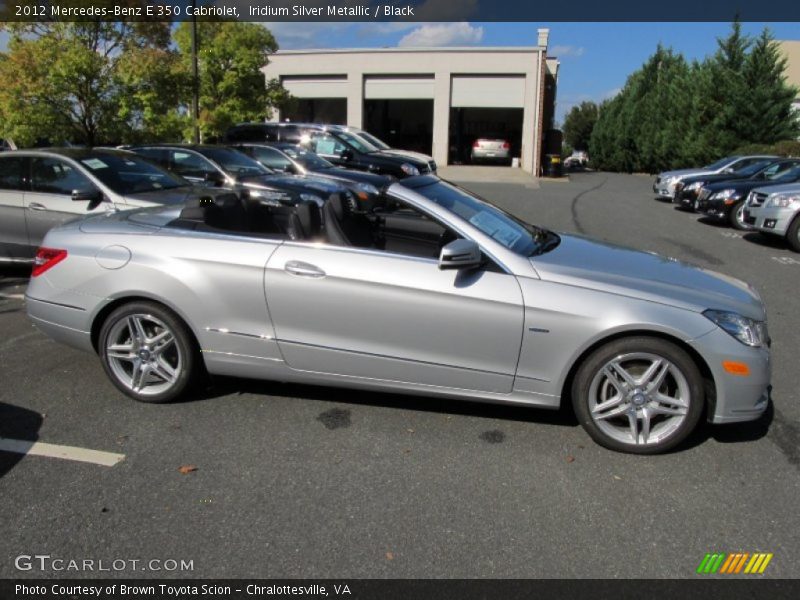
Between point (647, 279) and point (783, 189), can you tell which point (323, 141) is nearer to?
point (783, 189)

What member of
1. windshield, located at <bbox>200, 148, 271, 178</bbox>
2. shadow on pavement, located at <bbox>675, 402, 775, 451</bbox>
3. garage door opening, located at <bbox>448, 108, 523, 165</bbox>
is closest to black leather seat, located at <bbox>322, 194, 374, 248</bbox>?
shadow on pavement, located at <bbox>675, 402, 775, 451</bbox>

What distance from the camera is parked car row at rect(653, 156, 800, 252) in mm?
11016

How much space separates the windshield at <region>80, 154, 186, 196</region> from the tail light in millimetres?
2923

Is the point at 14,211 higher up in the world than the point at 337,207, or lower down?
lower down

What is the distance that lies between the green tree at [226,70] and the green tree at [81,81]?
7.02 m

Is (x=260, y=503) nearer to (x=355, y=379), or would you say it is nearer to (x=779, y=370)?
(x=355, y=379)

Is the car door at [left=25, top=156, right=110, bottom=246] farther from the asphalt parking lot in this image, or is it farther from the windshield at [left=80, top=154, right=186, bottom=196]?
the asphalt parking lot

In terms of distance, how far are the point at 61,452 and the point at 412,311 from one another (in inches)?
81.3

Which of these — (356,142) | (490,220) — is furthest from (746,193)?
(490,220)

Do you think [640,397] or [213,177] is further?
[213,177]

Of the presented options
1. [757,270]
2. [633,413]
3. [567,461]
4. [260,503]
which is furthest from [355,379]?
[757,270]

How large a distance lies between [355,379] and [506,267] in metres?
1.10

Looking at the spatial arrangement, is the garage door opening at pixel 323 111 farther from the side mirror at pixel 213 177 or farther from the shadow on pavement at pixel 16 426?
the shadow on pavement at pixel 16 426

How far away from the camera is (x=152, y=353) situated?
13.7 ft
